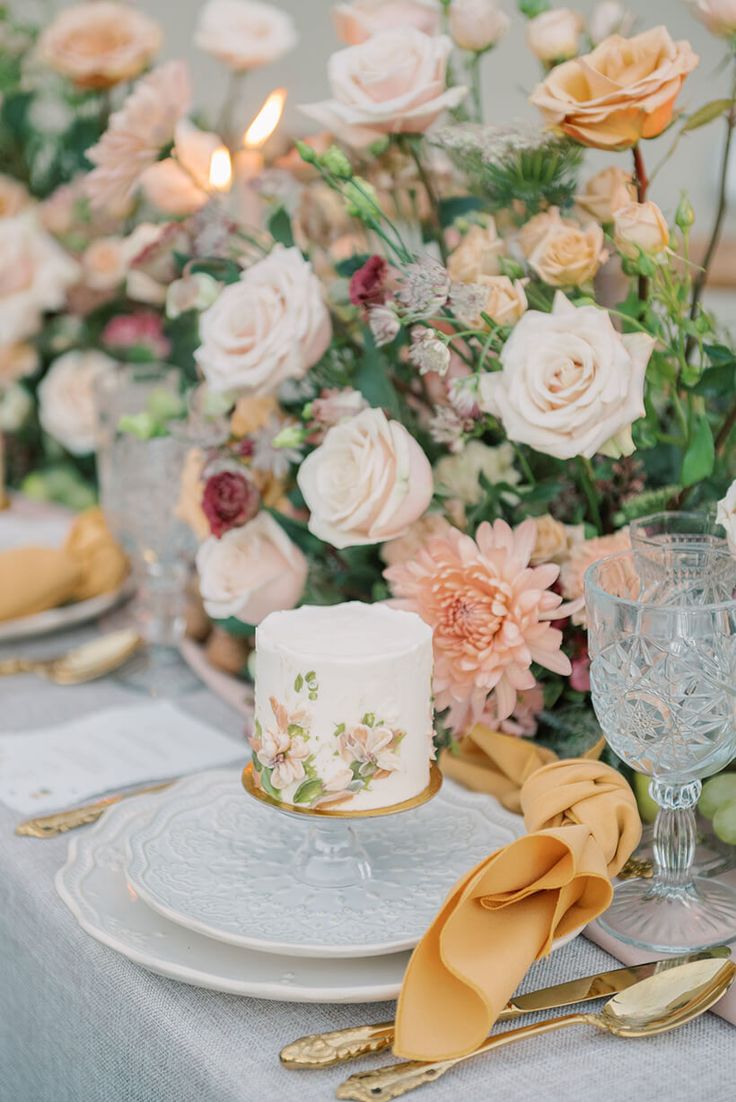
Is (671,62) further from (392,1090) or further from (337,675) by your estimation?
(392,1090)

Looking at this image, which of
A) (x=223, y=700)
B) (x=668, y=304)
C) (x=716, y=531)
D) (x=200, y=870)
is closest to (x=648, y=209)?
(x=668, y=304)

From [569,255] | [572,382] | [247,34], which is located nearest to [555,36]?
[569,255]

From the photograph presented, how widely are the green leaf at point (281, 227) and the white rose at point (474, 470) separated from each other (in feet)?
0.68

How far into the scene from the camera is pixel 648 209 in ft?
2.44

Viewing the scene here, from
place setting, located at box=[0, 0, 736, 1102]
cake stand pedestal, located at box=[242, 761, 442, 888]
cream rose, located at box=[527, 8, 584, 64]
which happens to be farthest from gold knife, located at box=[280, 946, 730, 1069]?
cream rose, located at box=[527, 8, 584, 64]

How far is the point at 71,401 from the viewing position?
159 centimetres

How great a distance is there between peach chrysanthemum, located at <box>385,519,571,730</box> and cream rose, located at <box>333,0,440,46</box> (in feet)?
1.30

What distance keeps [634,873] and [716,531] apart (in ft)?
0.70

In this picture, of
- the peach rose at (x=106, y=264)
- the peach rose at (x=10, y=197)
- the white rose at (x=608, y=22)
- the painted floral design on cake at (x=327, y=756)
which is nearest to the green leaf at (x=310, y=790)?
the painted floral design on cake at (x=327, y=756)

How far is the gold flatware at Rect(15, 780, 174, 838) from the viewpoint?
0.83 meters

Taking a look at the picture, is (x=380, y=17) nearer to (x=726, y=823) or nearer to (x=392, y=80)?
(x=392, y=80)

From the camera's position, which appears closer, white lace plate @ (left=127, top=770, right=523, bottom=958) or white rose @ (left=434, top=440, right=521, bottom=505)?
white lace plate @ (left=127, top=770, right=523, bottom=958)

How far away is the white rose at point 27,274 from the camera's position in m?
1.57

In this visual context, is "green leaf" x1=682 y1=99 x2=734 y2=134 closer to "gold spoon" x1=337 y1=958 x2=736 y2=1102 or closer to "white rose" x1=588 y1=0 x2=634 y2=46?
"white rose" x1=588 y1=0 x2=634 y2=46
